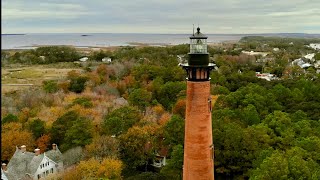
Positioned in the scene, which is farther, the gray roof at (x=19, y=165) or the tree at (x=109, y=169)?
the gray roof at (x=19, y=165)

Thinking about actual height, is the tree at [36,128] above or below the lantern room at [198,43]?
below

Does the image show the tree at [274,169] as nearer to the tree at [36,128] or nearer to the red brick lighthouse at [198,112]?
the red brick lighthouse at [198,112]

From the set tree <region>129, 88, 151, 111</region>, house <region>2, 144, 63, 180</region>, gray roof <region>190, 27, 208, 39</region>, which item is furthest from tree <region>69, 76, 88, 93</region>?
gray roof <region>190, 27, 208, 39</region>

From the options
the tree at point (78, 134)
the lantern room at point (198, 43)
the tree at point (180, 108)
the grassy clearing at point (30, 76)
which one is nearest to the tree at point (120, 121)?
the tree at point (78, 134)

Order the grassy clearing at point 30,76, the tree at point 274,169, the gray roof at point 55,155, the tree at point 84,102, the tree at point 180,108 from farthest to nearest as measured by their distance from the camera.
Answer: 1. the grassy clearing at point 30,76
2. the tree at point 84,102
3. the tree at point 180,108
4. the gray roof at point 55,155
5. the tree at point 274,169

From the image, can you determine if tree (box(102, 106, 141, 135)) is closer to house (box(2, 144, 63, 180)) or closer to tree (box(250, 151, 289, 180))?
house (box(2, 144, 63, 180))

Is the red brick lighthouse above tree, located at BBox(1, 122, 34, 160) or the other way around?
above

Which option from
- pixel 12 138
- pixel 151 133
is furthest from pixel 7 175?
pixel 151 133

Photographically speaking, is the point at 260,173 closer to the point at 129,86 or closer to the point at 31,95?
the point at 31,95
